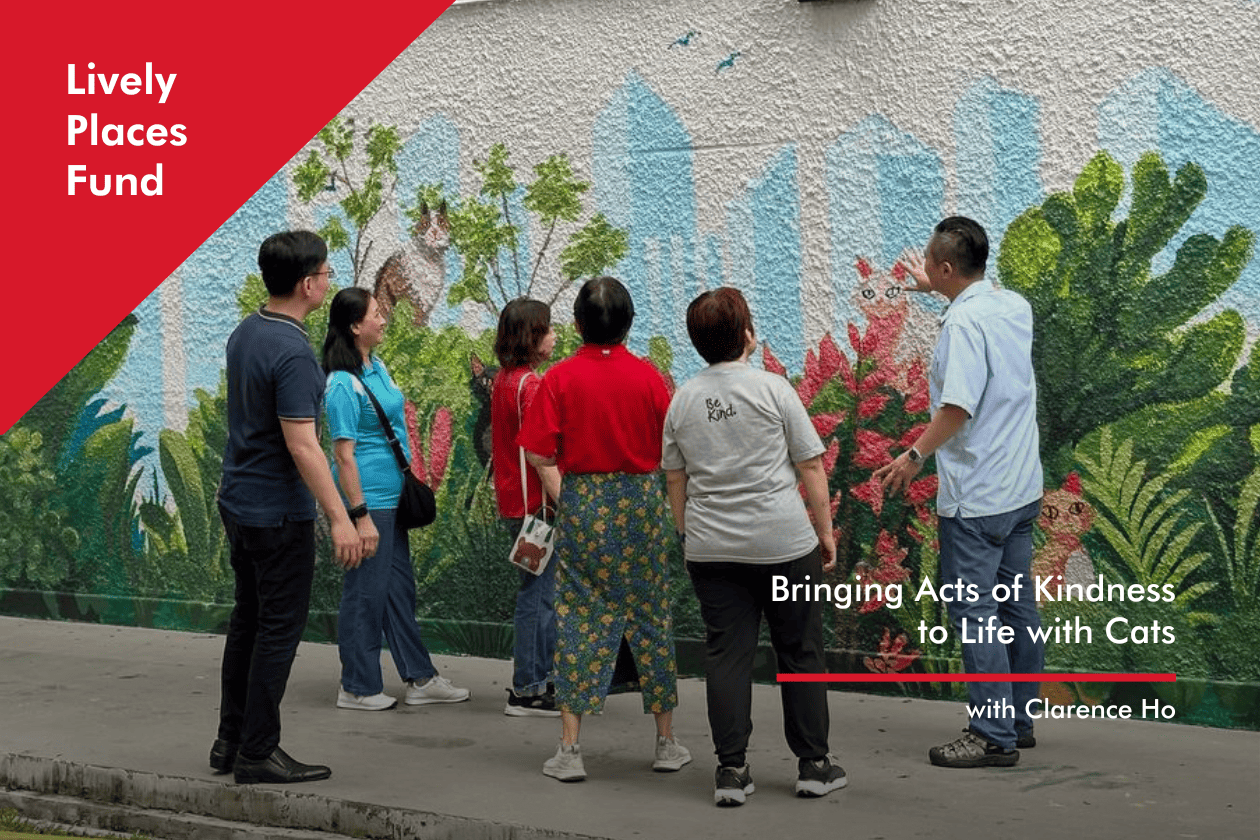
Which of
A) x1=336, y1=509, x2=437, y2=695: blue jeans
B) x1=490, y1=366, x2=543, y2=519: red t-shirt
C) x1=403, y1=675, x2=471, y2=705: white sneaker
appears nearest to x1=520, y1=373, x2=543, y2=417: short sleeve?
x1=490, y1=366, x2=543, y2=519: red t-shirt

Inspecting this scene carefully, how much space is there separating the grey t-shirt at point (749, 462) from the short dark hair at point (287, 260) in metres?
1.38

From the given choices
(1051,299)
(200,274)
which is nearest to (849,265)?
(1051,299)

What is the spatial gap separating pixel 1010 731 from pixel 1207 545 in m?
1.23

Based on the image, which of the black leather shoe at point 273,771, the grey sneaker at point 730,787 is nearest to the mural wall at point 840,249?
the grey sneaker at point 730,787

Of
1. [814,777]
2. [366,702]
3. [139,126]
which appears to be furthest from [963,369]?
[139,126]

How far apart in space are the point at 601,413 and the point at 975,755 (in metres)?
1.76

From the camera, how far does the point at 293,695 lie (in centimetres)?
789

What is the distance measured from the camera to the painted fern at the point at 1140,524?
6.96 m

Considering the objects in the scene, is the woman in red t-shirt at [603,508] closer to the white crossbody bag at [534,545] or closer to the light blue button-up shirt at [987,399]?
the white crossbody bag at [534,545]

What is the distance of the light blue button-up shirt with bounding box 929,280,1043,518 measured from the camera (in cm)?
→ 618

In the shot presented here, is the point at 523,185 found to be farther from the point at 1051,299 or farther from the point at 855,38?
the point at 1051,299

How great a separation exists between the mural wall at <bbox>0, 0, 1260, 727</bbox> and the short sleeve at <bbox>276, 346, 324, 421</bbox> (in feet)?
8.20

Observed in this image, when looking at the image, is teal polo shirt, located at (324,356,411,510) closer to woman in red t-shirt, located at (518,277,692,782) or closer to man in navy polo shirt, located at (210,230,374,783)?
man in navy polo shirt, located at (210,230,374,783)

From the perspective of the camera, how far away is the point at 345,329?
7215 mm
